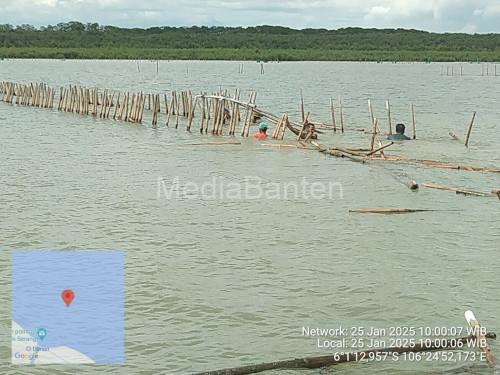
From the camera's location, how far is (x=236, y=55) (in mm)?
106938

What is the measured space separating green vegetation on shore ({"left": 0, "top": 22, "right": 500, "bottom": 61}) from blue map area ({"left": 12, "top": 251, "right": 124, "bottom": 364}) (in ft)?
295

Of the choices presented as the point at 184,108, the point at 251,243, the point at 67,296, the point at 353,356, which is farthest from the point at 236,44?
the point at 353,356

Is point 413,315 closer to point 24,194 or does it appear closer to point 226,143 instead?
point 24,194

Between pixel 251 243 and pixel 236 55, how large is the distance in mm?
95694

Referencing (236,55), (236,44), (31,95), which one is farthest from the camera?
(236,44)

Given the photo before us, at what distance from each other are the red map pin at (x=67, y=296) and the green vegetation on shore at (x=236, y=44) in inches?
3588

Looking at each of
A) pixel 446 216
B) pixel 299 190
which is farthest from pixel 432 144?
pixel 446 216

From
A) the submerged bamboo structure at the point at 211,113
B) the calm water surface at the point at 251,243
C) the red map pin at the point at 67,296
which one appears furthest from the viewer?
the submerged bamboo structure at the point at 211,113

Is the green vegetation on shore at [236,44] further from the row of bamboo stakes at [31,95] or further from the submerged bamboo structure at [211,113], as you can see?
the submerged bamboo structure at [211,113]

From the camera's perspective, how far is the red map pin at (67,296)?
1024 centimetres

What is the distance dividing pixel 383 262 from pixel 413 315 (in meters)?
2.35

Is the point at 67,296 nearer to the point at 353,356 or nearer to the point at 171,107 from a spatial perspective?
the point at 353,356

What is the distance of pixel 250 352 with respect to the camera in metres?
8.71

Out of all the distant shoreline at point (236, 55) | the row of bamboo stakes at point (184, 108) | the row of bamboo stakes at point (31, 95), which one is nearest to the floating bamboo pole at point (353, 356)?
the row of bamboo stakes at point (184, 108)
